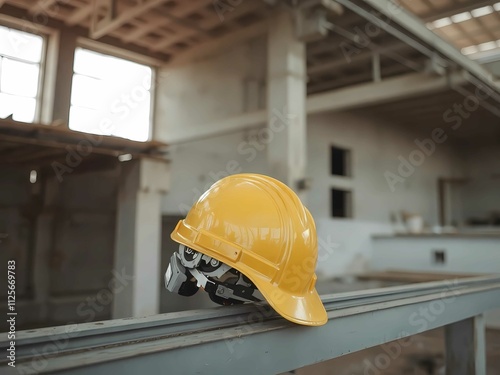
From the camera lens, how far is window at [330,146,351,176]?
1059cm

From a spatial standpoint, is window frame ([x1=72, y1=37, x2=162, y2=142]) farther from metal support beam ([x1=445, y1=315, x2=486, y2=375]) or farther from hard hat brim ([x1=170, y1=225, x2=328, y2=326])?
metal support beam ([x1=445, y1=315, x2=486, y2=375])

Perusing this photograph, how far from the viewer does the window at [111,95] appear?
6914mm

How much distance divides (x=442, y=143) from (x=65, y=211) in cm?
1156

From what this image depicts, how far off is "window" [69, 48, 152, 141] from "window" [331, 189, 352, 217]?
4835 mm

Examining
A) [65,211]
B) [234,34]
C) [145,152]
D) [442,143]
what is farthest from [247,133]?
[442,143]

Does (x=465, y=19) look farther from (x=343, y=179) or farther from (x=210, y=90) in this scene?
(x=210, y=90)

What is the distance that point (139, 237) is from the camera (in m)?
6.06

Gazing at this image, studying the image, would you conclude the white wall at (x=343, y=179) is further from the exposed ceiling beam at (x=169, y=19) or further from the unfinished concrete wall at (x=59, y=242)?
the exposed ceiling beam at (x=169, y=19)

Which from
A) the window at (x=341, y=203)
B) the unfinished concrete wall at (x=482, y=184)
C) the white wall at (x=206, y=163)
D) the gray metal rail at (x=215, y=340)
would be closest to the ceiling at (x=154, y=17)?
the white wall at (x=206, y=163)

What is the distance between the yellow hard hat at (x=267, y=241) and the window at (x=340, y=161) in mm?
8807

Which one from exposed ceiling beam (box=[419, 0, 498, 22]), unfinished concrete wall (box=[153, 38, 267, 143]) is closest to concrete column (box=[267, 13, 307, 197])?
unfinished concrete wall (box=[153, 38, 267, 143])

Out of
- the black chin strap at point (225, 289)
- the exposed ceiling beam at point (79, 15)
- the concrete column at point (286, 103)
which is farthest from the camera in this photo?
the exposed ceiling beam at point (79, 15)

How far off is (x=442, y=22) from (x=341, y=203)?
480 cm

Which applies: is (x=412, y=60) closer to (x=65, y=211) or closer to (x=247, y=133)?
(x=247, y=133)
